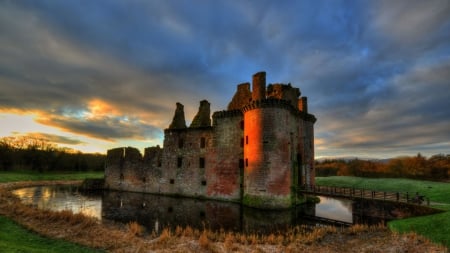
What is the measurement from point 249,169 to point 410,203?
13782 mm

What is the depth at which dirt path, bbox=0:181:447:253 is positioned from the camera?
11375 mm

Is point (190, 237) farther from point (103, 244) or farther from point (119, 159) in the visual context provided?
point (119, 159)

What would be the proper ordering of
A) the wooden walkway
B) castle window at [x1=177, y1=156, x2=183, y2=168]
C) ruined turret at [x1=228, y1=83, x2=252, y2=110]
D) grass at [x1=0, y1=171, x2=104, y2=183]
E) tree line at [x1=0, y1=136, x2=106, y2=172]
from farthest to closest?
tree line at [x1=0, y1=136, x2=106, y2=172], grass at [x1=0, y1=171, x2=104, y2=183], castle window at [x1=177, y1=156, x2=183, y2=168], ruined turret at [x1=228, y1=83, x2=252, y2=110], the wooden walkway

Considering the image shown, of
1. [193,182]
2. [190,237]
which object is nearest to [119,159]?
[193,182]

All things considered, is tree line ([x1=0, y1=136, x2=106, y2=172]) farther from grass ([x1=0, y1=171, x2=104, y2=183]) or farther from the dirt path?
the dirt path

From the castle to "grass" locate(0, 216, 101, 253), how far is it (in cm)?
1715

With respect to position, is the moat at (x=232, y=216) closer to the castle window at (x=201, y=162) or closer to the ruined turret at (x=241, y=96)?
the castle window at (x=201, y=162)

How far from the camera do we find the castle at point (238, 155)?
2484 centimetres

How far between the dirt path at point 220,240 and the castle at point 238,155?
33.5 ft

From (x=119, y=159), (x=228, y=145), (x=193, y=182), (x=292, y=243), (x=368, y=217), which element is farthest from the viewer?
(x=119, y=159)

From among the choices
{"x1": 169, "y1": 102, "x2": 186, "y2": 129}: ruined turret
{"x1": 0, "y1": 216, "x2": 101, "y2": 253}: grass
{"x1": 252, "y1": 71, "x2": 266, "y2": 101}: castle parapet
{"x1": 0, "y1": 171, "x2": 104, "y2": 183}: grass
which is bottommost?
{"x1": 0, "y1": 171, "x2": 104, "y2": 183}: grass

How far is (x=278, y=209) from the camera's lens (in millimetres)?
23406

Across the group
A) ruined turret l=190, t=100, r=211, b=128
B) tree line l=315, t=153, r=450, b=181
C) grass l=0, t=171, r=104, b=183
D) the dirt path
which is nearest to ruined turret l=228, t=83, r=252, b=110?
ruined turret l=190, t=100, r=211, b=128

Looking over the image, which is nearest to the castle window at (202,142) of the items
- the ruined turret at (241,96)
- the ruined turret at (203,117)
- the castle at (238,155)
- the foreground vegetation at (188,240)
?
the castle at (238,155)
